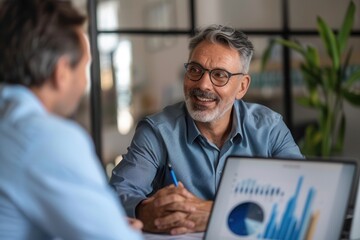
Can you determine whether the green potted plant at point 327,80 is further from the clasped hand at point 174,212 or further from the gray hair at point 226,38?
the clasped hand at point 174,212

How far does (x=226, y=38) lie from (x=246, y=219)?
0.92 m

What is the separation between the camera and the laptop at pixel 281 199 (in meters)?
1.52

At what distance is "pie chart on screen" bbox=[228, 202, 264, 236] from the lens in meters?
1.60

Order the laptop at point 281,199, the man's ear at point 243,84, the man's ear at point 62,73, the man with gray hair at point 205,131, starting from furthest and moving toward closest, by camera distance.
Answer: the man's ear at point 243,84 < the man with gray hair at point 205,131 < the laptop at point 281,199 < the man's ear at point 62,73

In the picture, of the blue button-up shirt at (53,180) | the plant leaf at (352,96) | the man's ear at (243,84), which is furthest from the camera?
the plant leaf at (352,96)

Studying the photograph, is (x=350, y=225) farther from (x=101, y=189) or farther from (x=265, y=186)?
(x=101, y=189)

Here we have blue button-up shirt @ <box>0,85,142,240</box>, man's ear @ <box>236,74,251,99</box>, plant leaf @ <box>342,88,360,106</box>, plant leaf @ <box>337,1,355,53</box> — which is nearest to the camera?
blue button-up shirt @ <box>0,85,142,240</box>

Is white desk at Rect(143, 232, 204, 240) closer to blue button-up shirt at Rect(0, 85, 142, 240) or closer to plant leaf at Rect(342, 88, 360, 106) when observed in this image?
blue button-up shirt at Rect(0, 85, 142, 240)

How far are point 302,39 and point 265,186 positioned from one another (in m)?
4.28

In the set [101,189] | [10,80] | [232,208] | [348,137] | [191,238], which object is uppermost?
[10,80]

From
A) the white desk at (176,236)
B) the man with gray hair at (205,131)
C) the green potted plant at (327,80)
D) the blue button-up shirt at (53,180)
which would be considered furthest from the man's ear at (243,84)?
the green potted plant at (327,80)

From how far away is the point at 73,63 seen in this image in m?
1.26

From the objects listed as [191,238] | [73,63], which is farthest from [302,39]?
[73,63]

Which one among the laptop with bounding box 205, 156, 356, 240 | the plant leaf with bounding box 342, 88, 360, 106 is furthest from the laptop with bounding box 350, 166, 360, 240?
the plant leaf with bounding box 342, 88, 360, 106
